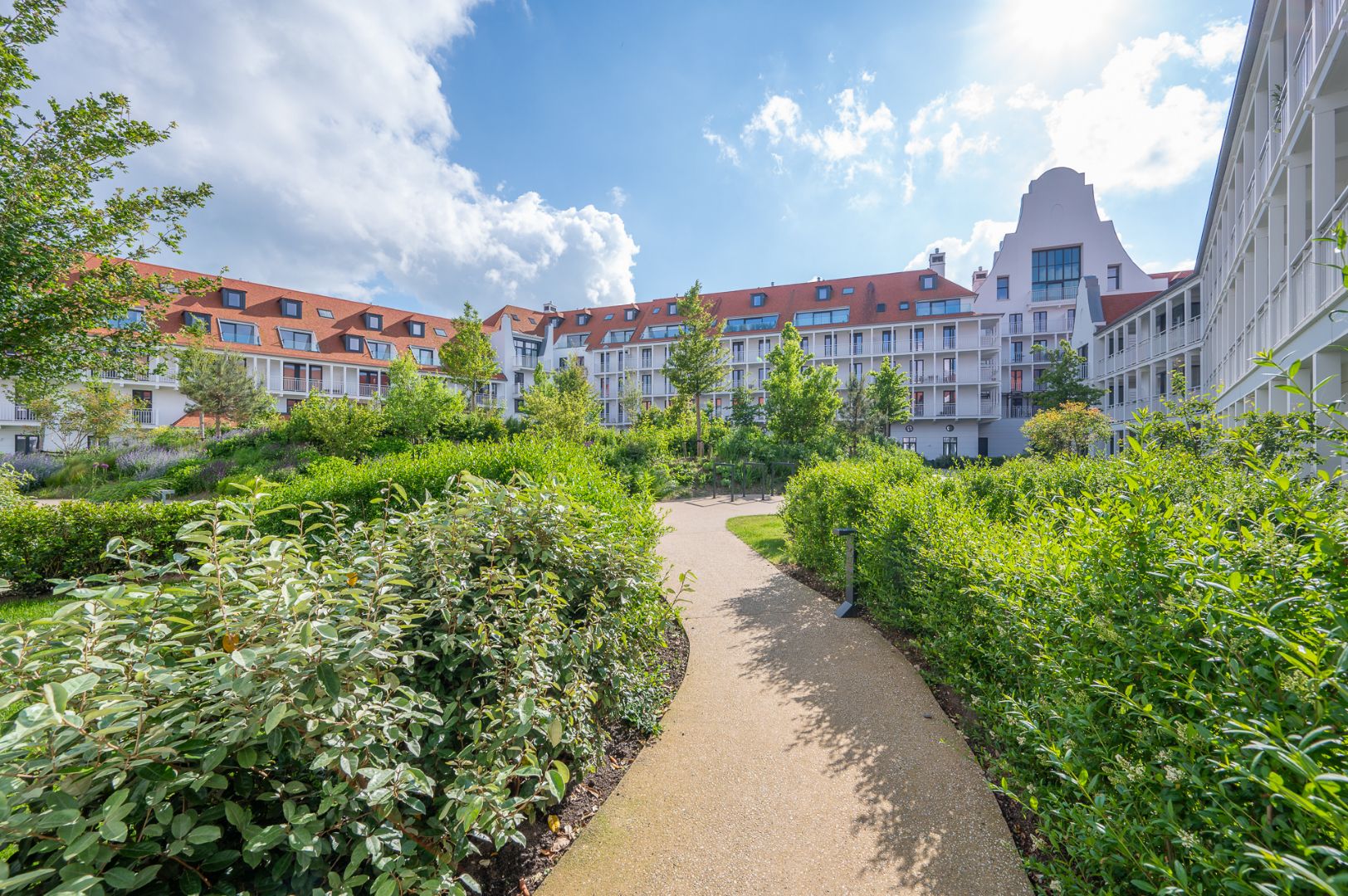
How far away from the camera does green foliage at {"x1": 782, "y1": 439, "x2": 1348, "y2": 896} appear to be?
139 centimetres

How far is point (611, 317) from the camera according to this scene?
55.9 m

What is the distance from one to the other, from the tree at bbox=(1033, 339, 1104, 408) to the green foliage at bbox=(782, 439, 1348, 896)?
3466 cm

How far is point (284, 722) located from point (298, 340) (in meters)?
48.8

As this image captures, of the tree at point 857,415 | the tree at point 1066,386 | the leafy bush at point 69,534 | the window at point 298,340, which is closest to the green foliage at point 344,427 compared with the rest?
the leafy bush at point 69,534

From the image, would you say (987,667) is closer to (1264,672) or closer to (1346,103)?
(1264,672)

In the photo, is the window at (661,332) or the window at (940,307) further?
the window at (661,332)

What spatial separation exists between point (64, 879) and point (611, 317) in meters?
56.5

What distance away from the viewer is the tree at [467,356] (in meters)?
34.2

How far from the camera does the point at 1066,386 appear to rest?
32.4m

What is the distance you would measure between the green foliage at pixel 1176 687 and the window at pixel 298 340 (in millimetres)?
48922

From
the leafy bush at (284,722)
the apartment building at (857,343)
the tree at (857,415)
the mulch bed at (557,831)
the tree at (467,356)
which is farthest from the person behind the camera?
the apartment building at (857,343)

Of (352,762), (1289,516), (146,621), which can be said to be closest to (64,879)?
(352,762)

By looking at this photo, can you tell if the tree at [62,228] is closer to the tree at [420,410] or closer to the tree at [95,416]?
the tree at [420,410]

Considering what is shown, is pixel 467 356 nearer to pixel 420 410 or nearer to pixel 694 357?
pixel 420 410
